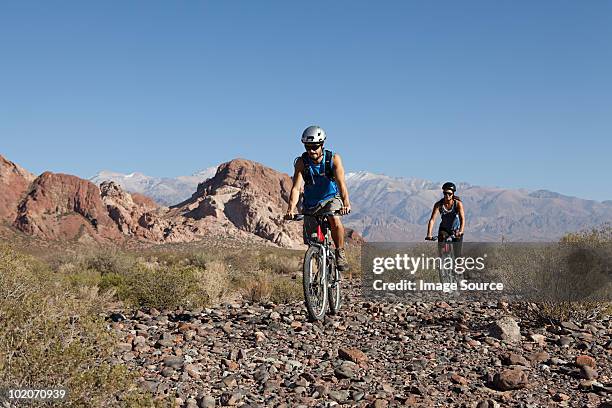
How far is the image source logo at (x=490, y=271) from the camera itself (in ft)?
30.8

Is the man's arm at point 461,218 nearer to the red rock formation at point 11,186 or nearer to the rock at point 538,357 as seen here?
the rock at point 538,357

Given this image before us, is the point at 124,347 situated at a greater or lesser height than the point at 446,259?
lesser

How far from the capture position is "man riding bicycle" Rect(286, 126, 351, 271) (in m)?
8.78

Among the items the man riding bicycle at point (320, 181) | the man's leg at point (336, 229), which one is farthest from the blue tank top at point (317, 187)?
the man's leg at point (336, 229)

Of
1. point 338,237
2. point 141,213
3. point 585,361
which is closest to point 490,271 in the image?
point 338,237

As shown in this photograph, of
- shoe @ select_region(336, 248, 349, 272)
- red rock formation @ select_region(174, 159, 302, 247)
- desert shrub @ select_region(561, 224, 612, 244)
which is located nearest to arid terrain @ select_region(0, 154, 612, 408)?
shoe @ select_region(336, 248, 349, 272)

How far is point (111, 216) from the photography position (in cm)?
6662

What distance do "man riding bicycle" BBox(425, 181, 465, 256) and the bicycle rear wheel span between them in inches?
163

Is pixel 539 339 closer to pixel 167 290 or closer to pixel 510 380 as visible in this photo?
pixel 510 380

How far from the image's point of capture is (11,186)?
62594 mm

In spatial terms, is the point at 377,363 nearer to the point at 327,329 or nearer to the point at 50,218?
the point at 327,329

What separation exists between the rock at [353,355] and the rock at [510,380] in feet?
4.97

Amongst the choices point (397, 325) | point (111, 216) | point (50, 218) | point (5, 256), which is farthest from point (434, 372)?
point (111, 216)

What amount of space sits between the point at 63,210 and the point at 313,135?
60.2 metres
